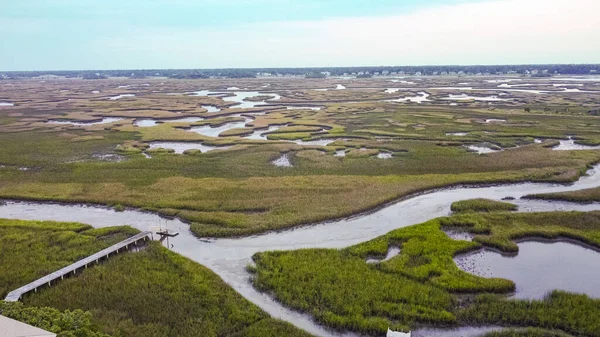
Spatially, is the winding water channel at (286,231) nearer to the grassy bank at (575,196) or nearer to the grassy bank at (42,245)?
the grassy bank at (575,196)

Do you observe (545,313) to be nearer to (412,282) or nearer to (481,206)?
(412,282)

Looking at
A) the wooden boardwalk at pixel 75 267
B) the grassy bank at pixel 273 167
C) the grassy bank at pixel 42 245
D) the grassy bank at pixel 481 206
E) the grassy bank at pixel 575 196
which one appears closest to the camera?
the wooden boardwalk at pixel 75 267

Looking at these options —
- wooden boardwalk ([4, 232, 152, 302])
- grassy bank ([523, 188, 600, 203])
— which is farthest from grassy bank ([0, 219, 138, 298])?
grassy bank ([523, 188, 600, 203])

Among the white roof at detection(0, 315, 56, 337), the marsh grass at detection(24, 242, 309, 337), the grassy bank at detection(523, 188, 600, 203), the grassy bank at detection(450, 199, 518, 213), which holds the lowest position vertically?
the marsh grass at detection(24, 242, 309, 337)

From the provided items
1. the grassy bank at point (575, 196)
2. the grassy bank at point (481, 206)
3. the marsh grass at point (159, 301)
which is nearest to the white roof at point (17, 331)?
the marsh grass at point (159, 301)

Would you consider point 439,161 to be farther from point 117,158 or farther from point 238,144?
point 117,158

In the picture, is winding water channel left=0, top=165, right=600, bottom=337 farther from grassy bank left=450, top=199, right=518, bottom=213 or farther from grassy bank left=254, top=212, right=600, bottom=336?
grassy bank left=254, top=212, right=600, bottom=336
